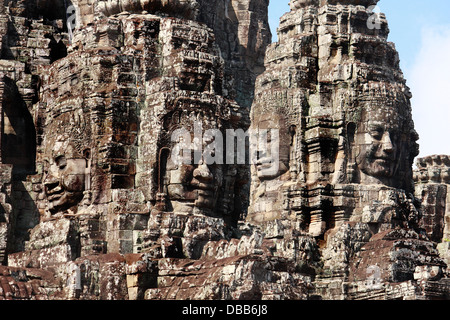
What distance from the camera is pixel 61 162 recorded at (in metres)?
47.3

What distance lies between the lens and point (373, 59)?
60031 mm

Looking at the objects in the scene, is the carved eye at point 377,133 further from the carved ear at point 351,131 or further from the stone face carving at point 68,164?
the stone face carving at point 68,164

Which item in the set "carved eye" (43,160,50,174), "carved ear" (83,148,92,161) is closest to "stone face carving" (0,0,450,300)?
"carved eye" (43,160,50,174)

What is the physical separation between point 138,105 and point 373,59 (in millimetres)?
15444

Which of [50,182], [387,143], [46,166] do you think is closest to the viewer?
[50,182]

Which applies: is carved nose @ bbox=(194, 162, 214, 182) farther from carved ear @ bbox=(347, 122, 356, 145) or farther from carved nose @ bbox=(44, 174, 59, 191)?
carved ear @ bbox=(347, 122, 356, 145)

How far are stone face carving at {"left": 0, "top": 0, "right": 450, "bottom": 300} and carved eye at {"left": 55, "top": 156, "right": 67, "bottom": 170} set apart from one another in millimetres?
55

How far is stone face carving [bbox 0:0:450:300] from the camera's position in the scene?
44.4m

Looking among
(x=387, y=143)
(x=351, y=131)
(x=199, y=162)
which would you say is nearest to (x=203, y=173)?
(x=199, y=162)

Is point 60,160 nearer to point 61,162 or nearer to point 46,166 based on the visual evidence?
point 61,162

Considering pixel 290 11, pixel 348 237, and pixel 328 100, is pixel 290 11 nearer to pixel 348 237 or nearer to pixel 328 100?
pixel 328 100

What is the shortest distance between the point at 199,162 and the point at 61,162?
423cm
